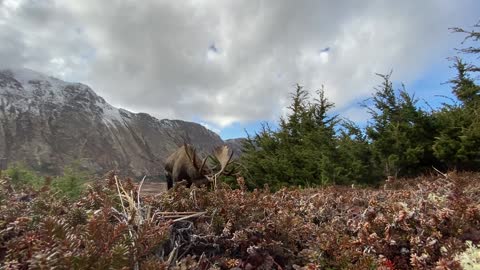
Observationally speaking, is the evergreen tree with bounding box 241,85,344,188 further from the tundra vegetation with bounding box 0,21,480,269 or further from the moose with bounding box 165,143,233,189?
the tundra vegetation with bounding box 0,21,480,269

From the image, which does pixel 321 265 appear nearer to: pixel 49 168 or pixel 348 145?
pixel 348 145

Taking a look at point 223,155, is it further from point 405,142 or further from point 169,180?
point 405,142

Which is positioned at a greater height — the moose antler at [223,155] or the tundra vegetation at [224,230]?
the moose antler at [223,155]

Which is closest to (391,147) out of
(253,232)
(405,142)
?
(405,142)

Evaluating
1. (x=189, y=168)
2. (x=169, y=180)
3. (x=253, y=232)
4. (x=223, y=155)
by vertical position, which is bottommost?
(x=253, y=232)

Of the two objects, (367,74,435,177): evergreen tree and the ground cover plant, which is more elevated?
(367,74,435,177): evergreen tree

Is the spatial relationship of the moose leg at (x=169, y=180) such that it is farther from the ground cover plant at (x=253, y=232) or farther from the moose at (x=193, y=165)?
the ground cover plant at (x=253, y=232)

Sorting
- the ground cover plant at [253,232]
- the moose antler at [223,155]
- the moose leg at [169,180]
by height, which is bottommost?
the ground cover plant at [253,232]

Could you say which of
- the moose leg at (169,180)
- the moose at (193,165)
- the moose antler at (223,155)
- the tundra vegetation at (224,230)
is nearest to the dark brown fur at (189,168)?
the moose at (193,165)

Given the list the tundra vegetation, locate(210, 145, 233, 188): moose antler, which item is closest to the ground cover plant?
the tundra vegetation

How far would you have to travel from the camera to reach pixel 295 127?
79.2 feet

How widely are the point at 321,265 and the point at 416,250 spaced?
1.99 ft

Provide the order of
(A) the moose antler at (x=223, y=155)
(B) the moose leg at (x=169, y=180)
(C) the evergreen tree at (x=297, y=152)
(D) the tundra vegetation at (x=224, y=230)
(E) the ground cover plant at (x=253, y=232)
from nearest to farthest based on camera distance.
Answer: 1. (D) the tundra vegetation at (x=224, y=230)
2. (E) the ground cover plant at (x=253, y=232)
3. (A) the moose antler at (x=223, y=155)
4. (B) the moose leg at (x=169, y=180)
5. (C) the evergreen tree at (x=297, y=152)

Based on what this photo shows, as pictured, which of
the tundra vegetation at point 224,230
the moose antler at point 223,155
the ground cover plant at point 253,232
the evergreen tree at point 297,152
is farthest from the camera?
the evergreen tree at point 297,152
